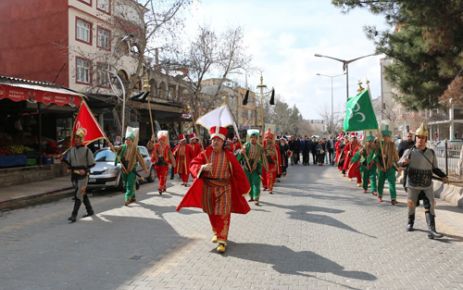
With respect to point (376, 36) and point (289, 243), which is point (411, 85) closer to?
point (376, 36)

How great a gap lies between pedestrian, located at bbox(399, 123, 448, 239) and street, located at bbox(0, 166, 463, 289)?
0.54m

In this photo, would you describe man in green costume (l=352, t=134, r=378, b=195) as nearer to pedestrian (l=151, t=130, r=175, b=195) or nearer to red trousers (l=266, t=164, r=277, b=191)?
red trousers (l=266, t=164, r=277, b=191)

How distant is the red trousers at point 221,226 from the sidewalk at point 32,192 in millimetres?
7599

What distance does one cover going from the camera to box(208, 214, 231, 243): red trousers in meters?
6.84

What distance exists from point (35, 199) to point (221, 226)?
858 centimetres

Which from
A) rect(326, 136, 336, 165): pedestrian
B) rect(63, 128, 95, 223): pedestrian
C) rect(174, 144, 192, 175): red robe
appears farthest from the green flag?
rect(326, 136, 336, 165): pedestrian

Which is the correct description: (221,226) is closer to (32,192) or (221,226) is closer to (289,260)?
(289,260)

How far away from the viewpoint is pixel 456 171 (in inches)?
558

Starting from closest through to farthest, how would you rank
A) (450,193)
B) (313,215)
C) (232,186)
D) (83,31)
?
1. (232,186)
2. (313,215)
3. (450,193)
4. (83,31)

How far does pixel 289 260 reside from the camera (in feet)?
20.8

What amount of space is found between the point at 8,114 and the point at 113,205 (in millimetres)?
11274

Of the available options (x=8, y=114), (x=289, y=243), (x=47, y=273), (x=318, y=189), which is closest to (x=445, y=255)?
(x=289, y=243)

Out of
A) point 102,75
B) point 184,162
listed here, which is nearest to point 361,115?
point 184,162

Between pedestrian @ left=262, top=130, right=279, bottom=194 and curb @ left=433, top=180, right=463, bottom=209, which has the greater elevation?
pedestrian @ left=262, top=130, right=279, bottom=194
